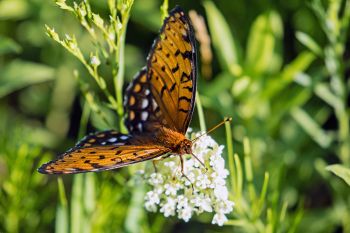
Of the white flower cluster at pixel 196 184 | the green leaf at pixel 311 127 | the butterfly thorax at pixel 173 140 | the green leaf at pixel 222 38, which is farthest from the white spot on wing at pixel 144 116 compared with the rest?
the green leaf at pixel 311 127

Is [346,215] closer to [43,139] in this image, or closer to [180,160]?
[180,160]

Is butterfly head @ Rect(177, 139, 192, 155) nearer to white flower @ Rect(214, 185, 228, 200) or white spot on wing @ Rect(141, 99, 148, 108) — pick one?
white flower @ Rect(214, 185, 228, 200)

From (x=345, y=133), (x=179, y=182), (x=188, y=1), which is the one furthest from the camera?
(x=188, y=1)

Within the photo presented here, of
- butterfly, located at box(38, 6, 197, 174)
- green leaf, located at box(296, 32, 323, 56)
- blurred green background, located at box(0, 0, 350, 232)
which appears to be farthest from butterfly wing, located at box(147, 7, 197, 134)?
green leaf, located at box(296, 32, 323, 56)

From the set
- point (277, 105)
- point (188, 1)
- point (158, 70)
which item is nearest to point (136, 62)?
point (188, 1)

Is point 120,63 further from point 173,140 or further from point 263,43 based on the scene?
point 263,43
